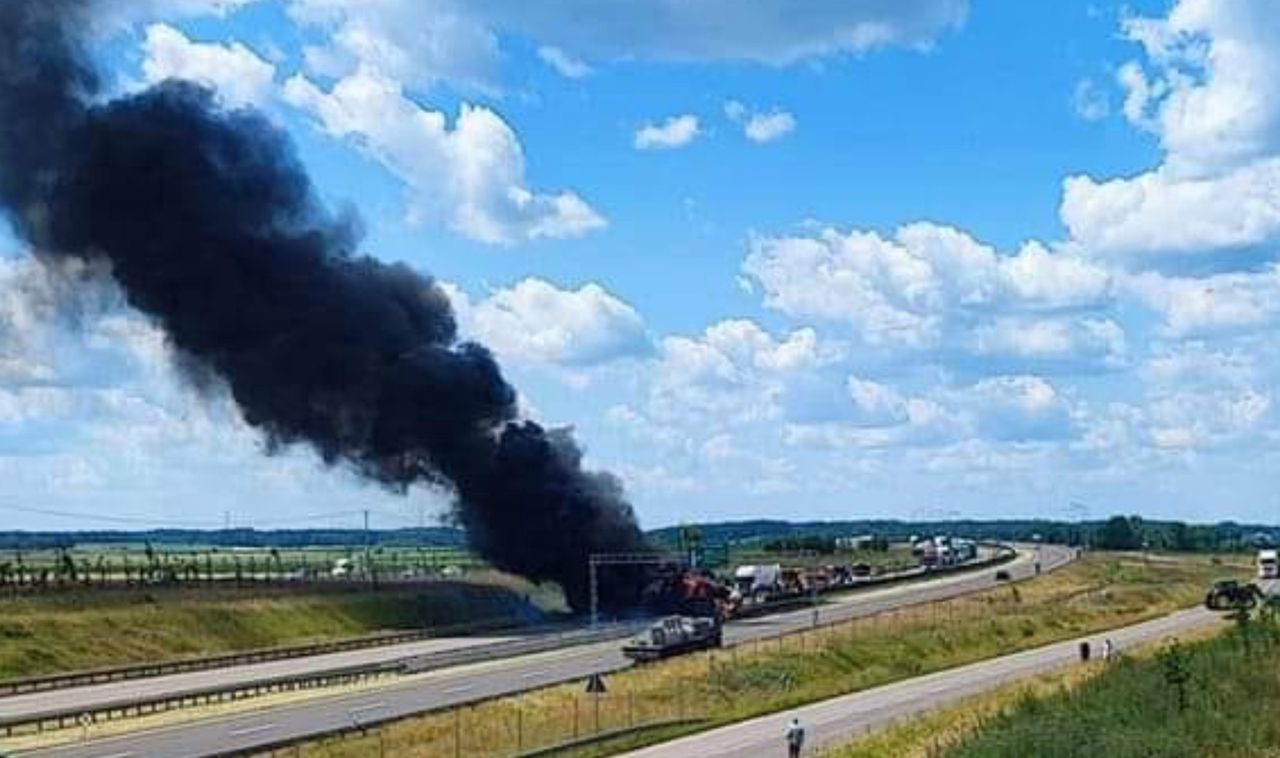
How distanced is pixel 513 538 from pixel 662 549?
1544cm

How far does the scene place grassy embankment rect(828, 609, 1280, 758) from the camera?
4159cm

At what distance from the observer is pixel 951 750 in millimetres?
44031

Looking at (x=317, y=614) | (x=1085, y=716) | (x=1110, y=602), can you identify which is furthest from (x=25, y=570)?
(x=1085, y=716)

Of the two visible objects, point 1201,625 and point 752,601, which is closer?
point 1201,625

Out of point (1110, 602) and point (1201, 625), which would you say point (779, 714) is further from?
point (1110, 602)

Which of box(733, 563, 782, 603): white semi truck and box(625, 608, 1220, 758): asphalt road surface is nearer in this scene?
box(625, 608, 1220, 758): asphalt road surface

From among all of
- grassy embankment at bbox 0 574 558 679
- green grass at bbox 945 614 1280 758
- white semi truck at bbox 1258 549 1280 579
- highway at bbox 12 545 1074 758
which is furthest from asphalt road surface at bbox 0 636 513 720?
white semi truck at bbox 1258 549 1280 579

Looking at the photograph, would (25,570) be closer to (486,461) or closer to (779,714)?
(486,461)

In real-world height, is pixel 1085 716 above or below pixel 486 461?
below

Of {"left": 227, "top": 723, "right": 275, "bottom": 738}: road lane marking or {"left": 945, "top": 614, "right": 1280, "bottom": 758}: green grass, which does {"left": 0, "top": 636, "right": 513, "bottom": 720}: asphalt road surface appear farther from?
{"left": 945, "top": 614, "right": 1280, "bottom": 758}: green grass

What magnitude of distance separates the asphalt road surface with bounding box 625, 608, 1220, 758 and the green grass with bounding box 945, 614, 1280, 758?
5.76m

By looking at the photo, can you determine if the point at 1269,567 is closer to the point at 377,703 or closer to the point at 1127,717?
the point at 377,703

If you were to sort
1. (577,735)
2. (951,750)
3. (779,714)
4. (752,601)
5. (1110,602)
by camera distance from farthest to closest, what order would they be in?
(1110,602) < (752,601) < (779,714) < (577,735) < (951,750)

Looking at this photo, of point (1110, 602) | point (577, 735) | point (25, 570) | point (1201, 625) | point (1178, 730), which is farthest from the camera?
point (1110, 602)
